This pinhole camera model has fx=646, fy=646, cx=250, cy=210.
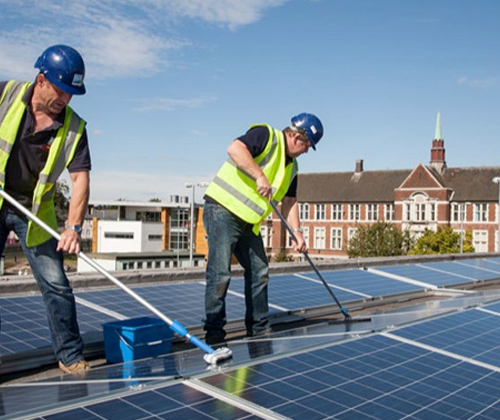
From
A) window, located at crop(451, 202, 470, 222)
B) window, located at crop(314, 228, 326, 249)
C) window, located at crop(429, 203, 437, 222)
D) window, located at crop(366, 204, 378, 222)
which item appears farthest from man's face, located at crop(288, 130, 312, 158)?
window, located at crop(314, 228, 326, 249)

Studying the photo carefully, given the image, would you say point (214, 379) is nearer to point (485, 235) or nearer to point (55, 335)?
point (55, 335)

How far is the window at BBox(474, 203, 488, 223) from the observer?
65.4 m

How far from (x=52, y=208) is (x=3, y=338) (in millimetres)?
1002

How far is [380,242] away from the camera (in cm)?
6247

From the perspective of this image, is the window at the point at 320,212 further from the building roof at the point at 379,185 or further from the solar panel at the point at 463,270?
the solar panel at the point at 463,270

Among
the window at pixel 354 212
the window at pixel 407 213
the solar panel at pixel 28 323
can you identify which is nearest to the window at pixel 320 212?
the window at pixel 354 212

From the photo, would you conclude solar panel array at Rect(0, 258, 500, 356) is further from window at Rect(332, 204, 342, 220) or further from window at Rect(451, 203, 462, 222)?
window at Rect(332, 204, 342, 220)

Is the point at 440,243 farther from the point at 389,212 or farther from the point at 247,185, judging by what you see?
the point at 247,185

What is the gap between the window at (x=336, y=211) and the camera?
76.1 meters

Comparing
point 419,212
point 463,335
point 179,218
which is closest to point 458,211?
point 419,212

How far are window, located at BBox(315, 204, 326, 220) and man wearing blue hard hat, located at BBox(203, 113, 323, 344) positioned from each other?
72.5m

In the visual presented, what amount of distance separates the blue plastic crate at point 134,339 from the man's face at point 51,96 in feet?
5.10

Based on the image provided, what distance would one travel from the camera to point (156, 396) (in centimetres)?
271

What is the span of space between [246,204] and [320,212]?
73163mm
